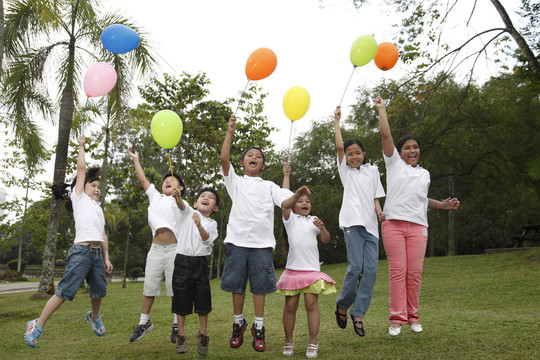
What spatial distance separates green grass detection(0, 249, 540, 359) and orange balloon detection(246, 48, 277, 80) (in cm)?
296

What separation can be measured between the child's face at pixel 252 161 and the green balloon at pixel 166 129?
88 cm

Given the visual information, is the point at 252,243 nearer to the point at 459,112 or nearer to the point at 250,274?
the point at 250,274

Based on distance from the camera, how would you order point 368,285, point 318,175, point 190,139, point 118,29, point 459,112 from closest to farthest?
1. point 368,285
2. point 118,29
3. point 190,139
4. point 459,112
5. point 318,175

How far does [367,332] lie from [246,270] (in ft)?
6.47

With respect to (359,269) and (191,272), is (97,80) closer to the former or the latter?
(191,272)

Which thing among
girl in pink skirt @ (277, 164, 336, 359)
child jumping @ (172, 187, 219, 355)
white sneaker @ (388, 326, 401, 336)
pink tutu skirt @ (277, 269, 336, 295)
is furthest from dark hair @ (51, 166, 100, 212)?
white sneaker @ (388, 326, 401, 336)

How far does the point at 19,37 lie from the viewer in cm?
1037

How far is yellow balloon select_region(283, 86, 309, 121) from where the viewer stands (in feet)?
17.3

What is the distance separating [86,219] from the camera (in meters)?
4.96

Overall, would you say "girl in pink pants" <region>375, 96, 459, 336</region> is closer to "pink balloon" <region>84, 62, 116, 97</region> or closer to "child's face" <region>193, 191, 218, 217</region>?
"child's face" <region>193, 191, 218, 217</region>

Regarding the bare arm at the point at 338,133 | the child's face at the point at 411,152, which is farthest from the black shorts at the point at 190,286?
the child's face at the point at 411,152

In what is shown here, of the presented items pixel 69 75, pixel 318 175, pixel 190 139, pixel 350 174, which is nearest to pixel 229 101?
pixel 190 139

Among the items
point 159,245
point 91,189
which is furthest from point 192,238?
point 91,189

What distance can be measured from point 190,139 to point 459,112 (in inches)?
445
